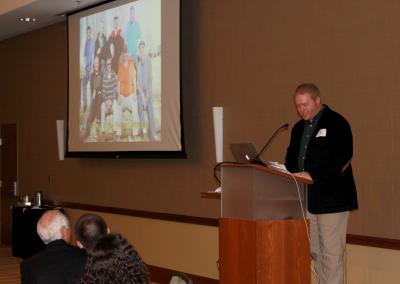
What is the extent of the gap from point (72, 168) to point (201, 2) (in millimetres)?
3589

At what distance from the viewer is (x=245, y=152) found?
4.63 meters

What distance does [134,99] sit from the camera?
27.8 ft

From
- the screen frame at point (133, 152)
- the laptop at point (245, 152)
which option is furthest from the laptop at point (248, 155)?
the screen frame at point (133, 152)

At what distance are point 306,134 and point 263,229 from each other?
34.2 inches

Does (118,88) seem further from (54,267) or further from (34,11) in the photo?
(54,267)

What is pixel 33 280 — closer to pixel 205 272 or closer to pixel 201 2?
pixel 205 272

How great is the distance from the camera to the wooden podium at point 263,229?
4500 millimetres

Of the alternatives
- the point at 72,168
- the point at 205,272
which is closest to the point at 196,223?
the point at 205,272

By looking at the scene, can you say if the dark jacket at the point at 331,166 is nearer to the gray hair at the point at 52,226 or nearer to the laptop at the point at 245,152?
the laptop at the point at 245,152

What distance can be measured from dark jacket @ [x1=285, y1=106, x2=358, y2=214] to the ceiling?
16.5ft

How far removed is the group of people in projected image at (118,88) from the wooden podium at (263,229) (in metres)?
3.43

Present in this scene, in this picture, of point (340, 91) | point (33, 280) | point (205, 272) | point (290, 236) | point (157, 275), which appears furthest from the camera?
point (157, 275)

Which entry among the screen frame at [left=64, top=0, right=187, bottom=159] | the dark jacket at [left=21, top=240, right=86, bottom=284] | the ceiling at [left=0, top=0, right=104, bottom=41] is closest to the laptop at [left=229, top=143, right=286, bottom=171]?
the dark jacket at [left=21, top=240, right=86, bottom=284]

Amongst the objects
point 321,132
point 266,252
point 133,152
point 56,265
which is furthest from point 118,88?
point 56,265
